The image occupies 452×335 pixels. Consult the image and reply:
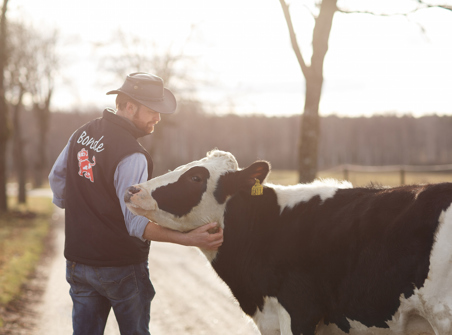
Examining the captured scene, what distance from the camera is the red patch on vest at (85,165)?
3.43 m

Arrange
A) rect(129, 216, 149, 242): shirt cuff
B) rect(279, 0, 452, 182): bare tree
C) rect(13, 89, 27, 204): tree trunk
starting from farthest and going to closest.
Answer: rect(13, 89, 27, 204): tree trunk
rect(279, 0, 452, 182): bare tree
rect(129, 216, 149, 242): shirt cuff

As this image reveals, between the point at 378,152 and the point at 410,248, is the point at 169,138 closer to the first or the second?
the point at 378,152

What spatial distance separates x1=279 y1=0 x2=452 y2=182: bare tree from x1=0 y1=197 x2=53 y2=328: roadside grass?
4.91m

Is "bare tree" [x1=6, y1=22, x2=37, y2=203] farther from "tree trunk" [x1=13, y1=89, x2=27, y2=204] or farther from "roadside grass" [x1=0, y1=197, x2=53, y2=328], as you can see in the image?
"roadside grass" [x1=0, y1=197, x2=53, y2=328]

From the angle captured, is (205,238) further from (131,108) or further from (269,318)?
(131,108)

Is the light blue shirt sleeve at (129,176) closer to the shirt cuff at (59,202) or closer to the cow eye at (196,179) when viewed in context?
the cow eye at (196,179)

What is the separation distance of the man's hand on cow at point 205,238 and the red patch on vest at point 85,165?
77 centimetres

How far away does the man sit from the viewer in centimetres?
338

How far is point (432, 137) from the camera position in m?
79.7

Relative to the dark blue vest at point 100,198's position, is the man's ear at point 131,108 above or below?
above

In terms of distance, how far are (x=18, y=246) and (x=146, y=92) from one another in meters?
9.72

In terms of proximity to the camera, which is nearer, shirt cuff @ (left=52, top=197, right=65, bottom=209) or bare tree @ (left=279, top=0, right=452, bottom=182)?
shirt cuff @ (left=52, top=197, right=65, bottom=209)

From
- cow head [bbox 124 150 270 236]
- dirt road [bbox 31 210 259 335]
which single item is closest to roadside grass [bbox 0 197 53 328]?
dirt road [bbox 31 210 259 335]

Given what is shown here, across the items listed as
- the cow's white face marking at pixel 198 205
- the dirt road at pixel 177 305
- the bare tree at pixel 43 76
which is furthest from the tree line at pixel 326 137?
the cow's white face marking at pixel 198 205
